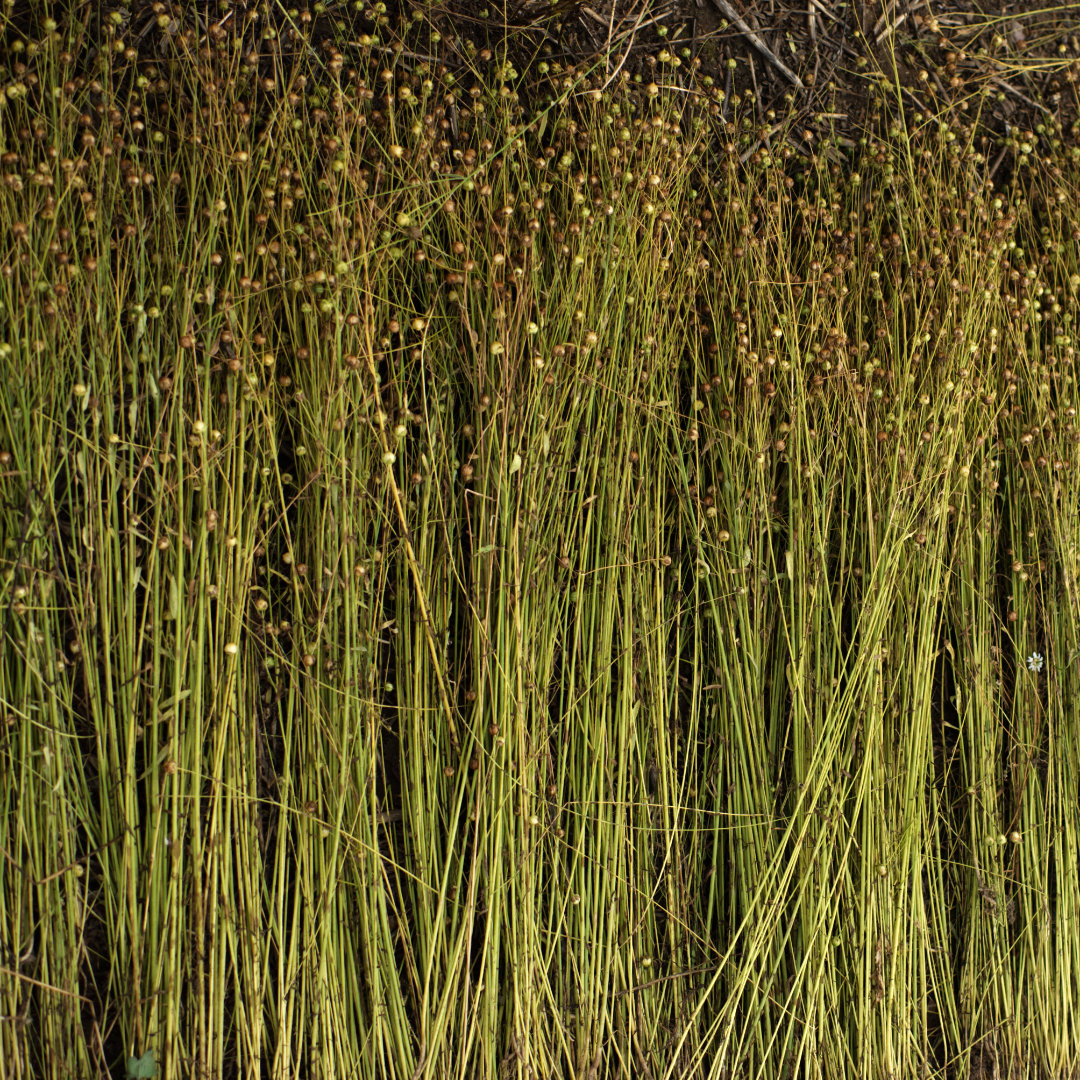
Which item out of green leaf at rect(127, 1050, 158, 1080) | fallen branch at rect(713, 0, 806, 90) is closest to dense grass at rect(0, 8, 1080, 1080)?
green leaf at rect(127, 1050, 158, 1080)

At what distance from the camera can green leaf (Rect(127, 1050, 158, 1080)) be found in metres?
1.08

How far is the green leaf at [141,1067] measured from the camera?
1083 millimetres

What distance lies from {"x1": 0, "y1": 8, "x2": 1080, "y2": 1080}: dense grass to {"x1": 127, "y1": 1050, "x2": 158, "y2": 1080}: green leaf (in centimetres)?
5

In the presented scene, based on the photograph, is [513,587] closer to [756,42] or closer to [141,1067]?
[141,1067]

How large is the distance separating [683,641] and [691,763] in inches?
7.8

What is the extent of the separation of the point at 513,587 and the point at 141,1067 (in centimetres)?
78

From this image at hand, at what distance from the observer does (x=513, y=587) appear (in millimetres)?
1228

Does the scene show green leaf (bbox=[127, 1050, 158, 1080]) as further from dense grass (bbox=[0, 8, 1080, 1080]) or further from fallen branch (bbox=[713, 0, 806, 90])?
fallen branch (bbox=[713, 0, 806, 90])

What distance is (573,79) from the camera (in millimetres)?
1397

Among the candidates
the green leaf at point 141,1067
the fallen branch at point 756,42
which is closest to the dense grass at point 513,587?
the green leaf at point 141,1067

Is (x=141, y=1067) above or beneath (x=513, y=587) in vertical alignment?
beneath

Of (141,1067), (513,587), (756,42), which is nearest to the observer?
(141,1067)

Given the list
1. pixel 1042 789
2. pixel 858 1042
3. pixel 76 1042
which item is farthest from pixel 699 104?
pixel 76 1042

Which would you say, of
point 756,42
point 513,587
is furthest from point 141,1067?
point 756,42
